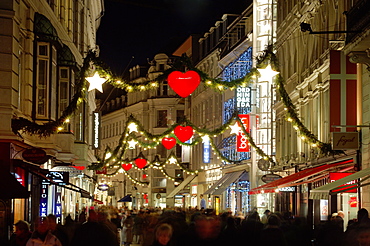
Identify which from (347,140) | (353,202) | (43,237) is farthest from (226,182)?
(43,237)

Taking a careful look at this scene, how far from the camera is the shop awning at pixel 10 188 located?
19.0 meters

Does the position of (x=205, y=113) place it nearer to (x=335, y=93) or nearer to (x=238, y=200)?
(x=238, y=200)

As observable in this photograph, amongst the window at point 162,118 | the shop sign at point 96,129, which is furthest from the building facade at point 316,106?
the window at point 162,118

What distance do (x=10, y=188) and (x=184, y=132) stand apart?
53.0 feet

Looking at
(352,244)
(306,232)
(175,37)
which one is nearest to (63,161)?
(306,232)

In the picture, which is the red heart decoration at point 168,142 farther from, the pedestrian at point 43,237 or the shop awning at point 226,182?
the pedestrian at point 43,237

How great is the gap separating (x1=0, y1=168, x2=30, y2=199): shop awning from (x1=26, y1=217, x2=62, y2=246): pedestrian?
6.33 m

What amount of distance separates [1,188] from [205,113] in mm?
49615

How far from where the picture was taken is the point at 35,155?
21.5m

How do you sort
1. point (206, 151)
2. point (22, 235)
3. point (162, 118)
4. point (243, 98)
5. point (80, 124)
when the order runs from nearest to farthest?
point (22, 235), point (80, 124), point (243, 98), point (206, 151), point (162, 118)

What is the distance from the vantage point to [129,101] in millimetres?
100562

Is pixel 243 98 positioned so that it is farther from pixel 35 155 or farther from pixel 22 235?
pixel 22 235

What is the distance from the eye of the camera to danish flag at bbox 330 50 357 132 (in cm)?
2362

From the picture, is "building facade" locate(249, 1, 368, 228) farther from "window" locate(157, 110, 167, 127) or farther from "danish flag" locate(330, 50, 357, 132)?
"window" locate(157, 110, 167, 127)
